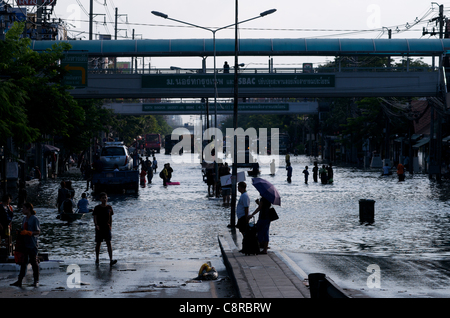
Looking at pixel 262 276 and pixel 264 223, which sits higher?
pixel 264 223

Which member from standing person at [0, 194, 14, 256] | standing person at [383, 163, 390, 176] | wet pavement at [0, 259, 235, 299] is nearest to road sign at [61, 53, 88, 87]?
standing person at [0, 194, 14, 256]

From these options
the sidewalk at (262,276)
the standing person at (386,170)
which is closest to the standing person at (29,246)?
the sidewalk at (262,276)

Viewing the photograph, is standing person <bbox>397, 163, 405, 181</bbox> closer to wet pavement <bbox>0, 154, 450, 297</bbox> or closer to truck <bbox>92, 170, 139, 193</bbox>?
wet pavement <bbox>0, 154, 450, 297</bbox>

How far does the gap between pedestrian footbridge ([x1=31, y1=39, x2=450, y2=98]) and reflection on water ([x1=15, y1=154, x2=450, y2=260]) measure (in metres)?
8.64

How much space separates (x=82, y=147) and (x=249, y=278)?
43.2 m

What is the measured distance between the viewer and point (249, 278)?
11.4 meters

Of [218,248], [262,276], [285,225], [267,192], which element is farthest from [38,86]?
[262,276]

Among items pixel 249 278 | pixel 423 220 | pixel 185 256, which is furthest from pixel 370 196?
pixel 249 278

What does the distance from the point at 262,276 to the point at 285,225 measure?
10.1 m

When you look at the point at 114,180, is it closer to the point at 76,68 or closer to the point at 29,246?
the point at 76,68

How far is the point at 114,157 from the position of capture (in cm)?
4125

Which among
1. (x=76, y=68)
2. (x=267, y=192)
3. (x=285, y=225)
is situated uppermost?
(x=76, y=68)

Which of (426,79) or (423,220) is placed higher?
(426,79)
